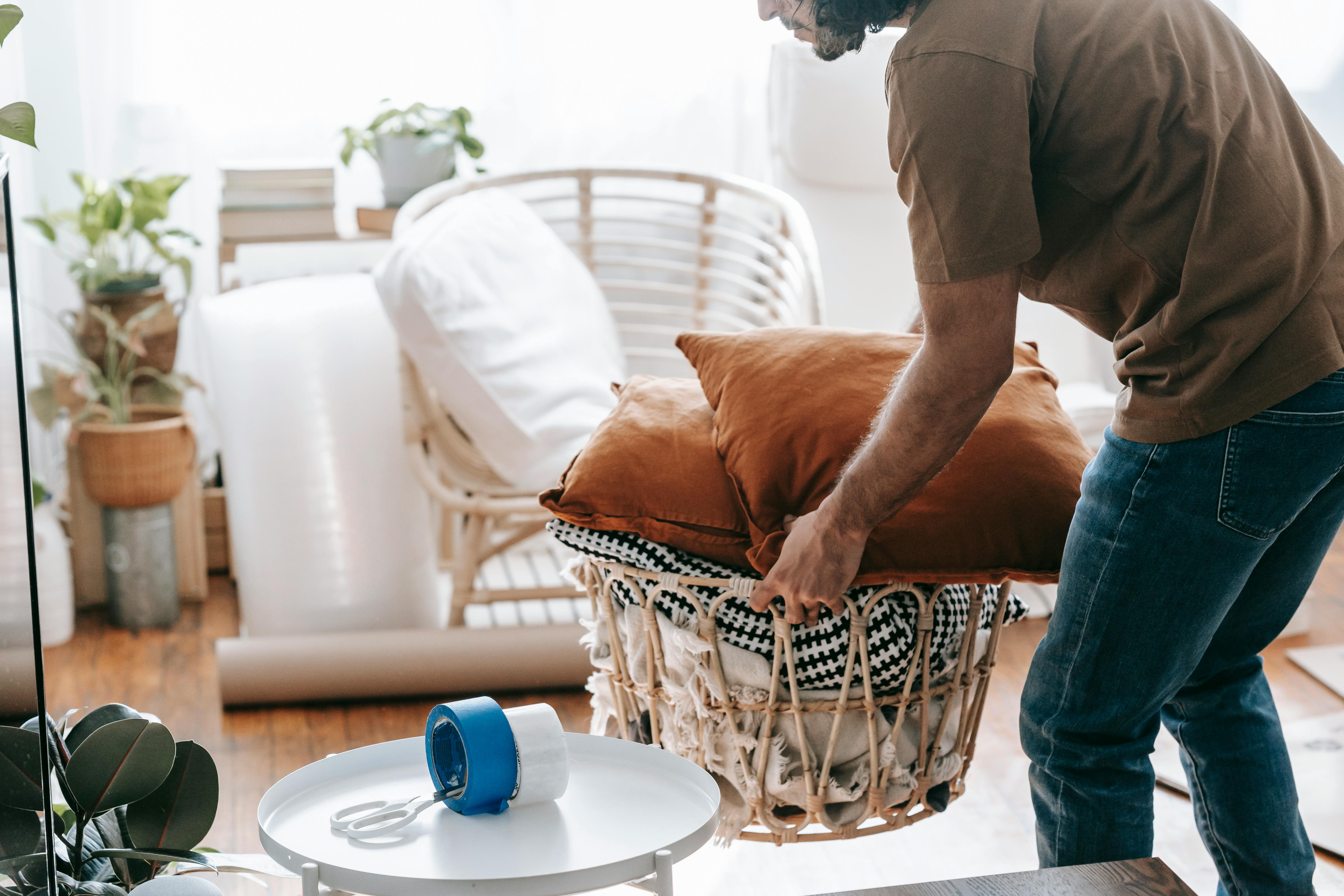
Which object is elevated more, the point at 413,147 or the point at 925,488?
the point at 413,147

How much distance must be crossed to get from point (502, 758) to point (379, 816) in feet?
0.31

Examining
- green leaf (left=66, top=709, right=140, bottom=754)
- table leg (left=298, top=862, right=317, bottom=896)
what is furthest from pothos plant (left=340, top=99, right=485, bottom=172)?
table leg (left=298, top=862, right=317, bottom=896)

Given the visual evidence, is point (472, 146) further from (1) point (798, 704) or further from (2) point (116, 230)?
(1) point (798, 704)

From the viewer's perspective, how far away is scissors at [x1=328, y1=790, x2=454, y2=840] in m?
0.86

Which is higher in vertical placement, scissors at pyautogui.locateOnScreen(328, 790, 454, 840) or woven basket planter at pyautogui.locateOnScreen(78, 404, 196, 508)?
scissors at pyautogui.locateOnScreen(328, 790, 454, 840)

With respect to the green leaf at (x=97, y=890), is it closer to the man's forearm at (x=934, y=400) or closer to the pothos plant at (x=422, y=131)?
the man's forearm at (x=934, y=400)

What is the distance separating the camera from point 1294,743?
1956 millimetres

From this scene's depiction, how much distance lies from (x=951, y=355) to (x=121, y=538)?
1.93 meters

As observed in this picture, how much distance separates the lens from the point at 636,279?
2.75 m

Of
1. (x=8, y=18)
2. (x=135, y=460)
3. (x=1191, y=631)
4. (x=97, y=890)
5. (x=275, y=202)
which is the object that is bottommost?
(x=135, y=460)

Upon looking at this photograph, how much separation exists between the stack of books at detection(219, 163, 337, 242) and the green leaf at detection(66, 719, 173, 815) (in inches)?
69.8

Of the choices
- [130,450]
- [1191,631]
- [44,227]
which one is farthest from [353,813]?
[44,227]

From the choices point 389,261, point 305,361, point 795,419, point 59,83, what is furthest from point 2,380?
point 59,83

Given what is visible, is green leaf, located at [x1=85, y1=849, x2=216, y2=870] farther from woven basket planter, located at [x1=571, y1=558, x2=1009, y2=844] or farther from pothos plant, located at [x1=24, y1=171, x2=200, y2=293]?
pothos plant, located at [x1=24, y1=171, x2=200, y2=293]
